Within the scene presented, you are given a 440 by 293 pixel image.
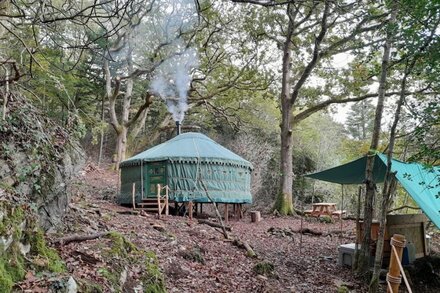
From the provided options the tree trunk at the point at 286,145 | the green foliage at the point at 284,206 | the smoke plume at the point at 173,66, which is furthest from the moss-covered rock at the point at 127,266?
the smoke plume at the point at 173,66

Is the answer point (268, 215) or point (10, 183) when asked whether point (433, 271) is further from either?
point (268, 215)

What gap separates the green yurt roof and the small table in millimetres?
2723

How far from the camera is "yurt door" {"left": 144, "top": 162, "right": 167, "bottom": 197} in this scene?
11.3 meters

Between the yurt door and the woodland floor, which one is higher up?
the yurt door

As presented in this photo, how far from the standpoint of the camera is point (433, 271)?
18.0 ft

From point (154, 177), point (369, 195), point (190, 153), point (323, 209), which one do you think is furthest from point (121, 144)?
point (369, 195)

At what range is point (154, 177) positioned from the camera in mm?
11422

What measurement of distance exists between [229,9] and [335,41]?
11.5 feet

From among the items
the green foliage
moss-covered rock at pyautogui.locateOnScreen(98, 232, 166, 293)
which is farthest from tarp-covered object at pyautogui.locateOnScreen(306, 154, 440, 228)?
the green foliage

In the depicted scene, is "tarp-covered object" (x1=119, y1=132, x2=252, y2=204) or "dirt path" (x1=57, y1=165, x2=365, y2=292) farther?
"tarp-covered object" (x1=119, y1=132, x2=252, y2=204)

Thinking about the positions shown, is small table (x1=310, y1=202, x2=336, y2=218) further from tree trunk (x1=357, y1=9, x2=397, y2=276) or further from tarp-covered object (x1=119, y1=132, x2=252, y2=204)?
tree trunk (x1=357, y1=9, x2=397, y2=276)

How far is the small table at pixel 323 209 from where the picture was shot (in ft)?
41.5

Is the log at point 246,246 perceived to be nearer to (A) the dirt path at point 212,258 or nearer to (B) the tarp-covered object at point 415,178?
(A) the dirt path at point 212,258

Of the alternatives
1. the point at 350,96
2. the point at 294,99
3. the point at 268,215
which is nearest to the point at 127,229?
the point at 268,215
